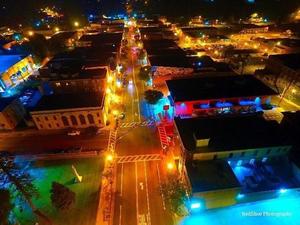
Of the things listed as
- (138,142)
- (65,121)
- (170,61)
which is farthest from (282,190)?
(170,61)

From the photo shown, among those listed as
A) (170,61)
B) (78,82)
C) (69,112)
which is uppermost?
(170,61)

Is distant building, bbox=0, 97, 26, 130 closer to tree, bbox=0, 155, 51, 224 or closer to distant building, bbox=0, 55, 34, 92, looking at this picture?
tree, bbox=0, 155, 51, 224

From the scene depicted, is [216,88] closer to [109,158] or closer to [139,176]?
[139,176]

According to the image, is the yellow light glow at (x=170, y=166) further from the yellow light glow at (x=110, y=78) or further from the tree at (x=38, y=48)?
the tree at (x=38, y=48)

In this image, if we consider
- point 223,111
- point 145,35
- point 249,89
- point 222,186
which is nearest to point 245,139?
point 222,186


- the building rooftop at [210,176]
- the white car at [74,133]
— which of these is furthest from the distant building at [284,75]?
the white car at [74,133]

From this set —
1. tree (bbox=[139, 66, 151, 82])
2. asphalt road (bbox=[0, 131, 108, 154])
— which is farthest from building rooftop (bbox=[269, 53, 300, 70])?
asphalt road (bbox=[0, 131, 108, 154])
